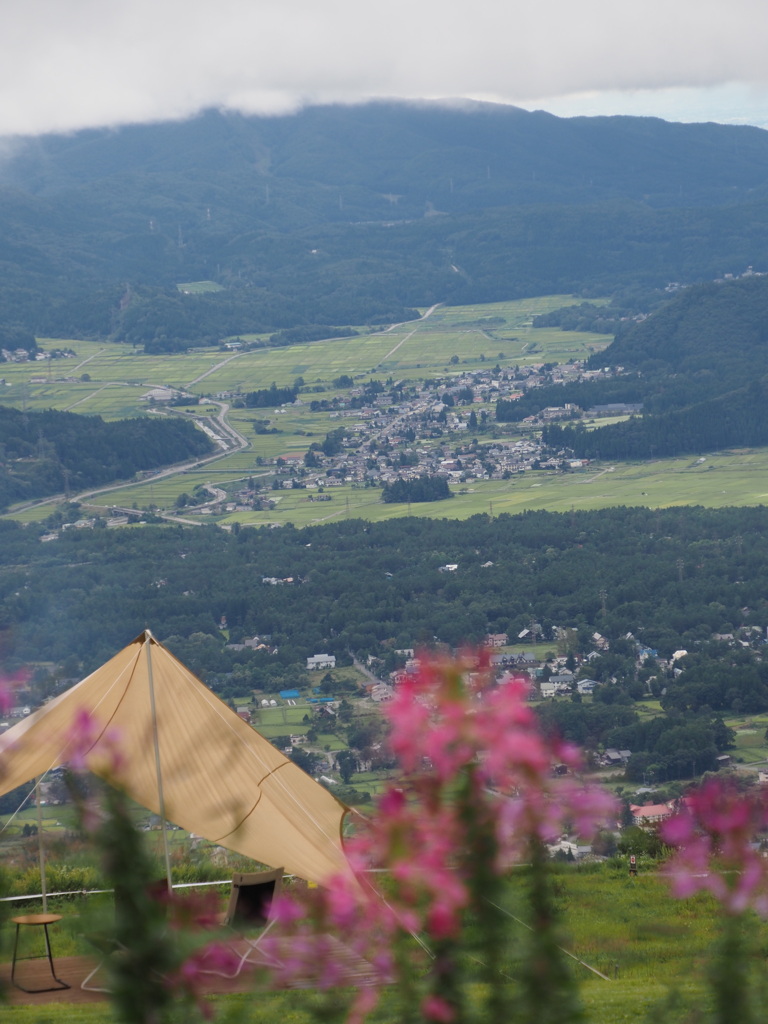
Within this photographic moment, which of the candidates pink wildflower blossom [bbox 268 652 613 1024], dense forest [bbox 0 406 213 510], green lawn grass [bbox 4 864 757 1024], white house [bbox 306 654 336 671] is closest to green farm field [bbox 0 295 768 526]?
dense forest [bbox 0 406 213 510]

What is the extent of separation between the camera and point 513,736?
7.84 feet

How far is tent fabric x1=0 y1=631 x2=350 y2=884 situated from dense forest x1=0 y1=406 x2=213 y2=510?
5413 centimetres

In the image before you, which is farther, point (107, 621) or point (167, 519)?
point (167, 519)

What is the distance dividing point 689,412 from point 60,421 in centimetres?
3158

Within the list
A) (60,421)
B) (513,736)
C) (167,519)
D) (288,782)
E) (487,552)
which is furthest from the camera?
(60,421)

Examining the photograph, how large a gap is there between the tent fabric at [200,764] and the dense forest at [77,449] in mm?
54132

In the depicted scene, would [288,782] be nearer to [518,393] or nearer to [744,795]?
[744,795]

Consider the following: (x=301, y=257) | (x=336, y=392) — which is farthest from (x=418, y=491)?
(x=301, y=257)

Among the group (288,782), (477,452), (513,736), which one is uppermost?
(513,736)

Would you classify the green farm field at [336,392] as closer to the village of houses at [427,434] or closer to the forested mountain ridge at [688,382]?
the village of houses at [427,434]

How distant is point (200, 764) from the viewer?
864 cm

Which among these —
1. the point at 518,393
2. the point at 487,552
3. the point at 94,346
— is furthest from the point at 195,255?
the point at 487,552

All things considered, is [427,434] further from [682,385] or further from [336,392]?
[336,392]

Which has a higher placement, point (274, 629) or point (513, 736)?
point (513, 736)
